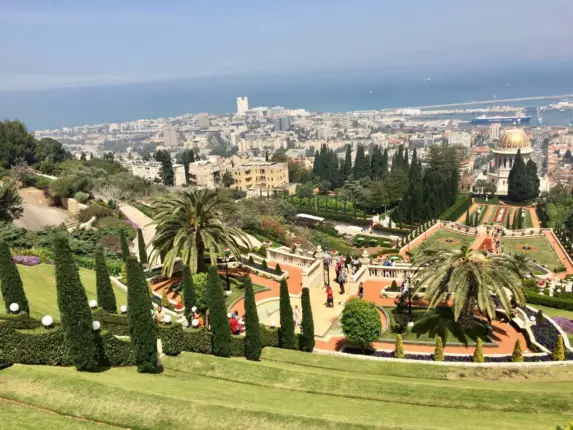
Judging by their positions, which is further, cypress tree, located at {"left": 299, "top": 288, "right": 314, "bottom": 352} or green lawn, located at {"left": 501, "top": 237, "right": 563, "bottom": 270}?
green lawn, located at {"left": 501, "top": 237, "right": 563, "bottom": 270}

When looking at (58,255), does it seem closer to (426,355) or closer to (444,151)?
(426,355)

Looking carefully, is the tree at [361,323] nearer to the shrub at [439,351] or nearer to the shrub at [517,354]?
the shrub at [439,351]

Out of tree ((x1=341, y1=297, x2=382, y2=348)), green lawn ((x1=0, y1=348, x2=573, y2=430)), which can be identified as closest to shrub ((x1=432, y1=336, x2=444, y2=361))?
green lawn ((x1=0, y1=348, x2=573, y2=430))

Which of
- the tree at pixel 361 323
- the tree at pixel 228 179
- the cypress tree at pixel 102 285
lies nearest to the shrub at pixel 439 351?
the tree at pixel 361 323

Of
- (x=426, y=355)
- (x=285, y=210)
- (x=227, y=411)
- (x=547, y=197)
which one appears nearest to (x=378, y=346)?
(x=426, y=355)

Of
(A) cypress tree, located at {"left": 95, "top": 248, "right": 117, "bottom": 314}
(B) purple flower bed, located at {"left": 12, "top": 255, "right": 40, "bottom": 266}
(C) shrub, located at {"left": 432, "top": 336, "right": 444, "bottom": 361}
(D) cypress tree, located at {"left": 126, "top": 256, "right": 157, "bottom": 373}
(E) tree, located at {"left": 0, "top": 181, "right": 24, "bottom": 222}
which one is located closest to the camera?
(D) cypress tree, located at {"left": 126, "top": 256, "right": 157, "bottom": 373}

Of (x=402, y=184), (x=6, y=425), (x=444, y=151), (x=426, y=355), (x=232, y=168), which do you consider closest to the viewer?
(x=6, y=425)

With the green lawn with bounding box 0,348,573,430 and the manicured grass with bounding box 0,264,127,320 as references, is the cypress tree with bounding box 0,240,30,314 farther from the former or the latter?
the green lawn with bounding box 0,348,573,430
